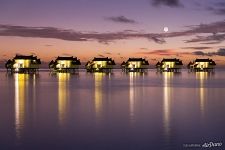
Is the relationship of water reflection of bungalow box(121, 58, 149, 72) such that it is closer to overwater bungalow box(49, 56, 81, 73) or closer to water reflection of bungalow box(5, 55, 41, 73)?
overwater bungalow box(49, 56, 81, 73)

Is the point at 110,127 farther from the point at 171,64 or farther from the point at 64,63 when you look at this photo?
the point at 171,64

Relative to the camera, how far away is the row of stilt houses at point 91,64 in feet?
328

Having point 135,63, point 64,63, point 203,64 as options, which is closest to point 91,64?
point 64,63

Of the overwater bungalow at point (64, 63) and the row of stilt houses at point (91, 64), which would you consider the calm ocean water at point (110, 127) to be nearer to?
the row of stilt houses at point (91, 64)

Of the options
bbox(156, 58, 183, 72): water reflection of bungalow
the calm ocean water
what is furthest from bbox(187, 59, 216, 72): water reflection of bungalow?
the calm ocean water

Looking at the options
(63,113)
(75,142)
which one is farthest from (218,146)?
(63,113)

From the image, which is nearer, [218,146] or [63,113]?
[218,146]

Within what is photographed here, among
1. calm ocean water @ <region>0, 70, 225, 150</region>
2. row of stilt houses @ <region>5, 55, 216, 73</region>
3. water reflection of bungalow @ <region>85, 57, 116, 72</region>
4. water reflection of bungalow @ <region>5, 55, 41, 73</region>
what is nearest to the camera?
calm ocean water @ <region>0, 70, 225, 150</region>

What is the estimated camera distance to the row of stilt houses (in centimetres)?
9994

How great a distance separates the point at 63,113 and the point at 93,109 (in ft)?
8.56

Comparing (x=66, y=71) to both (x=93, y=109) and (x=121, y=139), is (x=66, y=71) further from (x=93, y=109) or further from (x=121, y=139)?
(x=121, y=139)

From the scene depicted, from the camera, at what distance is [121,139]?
50.3 feet

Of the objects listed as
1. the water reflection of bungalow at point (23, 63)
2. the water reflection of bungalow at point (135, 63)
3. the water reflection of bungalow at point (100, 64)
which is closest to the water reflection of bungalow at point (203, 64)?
the water reflection of bungalow at point (135, 63)

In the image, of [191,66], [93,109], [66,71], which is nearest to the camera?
[93,109]
